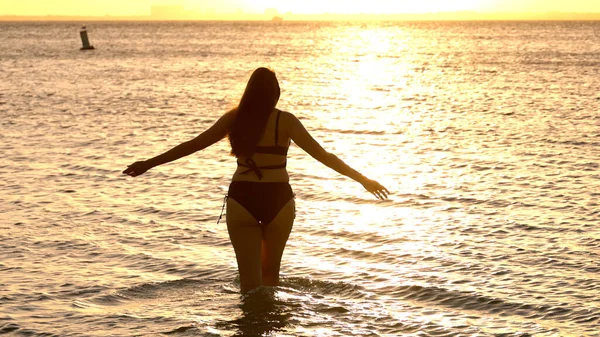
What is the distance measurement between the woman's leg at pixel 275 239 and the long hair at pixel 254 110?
0.62 metres

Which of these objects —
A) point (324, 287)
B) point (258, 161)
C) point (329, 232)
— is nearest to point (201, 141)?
point (258, 161)

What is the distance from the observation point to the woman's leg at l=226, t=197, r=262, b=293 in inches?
274

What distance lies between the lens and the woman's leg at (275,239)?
704 centimetres

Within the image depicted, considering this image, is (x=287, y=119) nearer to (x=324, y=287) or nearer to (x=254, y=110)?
→ (x=254, y=110)

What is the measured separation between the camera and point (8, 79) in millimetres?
49656

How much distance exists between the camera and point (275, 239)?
7.14m

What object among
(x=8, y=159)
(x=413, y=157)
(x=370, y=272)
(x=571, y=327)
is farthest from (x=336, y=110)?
(x=571, y=327)

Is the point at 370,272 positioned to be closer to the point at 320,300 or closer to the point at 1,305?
the point at 320,300

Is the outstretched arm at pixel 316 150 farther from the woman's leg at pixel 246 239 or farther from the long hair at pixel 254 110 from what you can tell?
the woman's leg at pixel 246 239

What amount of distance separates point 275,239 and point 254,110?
1177 millimetres

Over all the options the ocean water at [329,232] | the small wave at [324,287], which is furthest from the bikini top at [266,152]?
the small wave at [324,287]

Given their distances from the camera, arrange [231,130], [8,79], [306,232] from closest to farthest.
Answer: [231,130] < [306,232] < [8,79]

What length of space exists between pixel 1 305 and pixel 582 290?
6.42 meters

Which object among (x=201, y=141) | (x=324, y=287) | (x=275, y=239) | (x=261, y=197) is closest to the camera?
(x=201, y=141)
